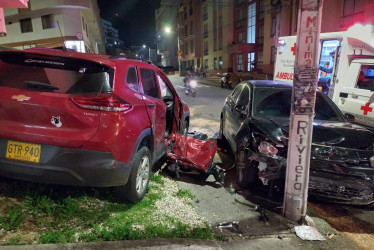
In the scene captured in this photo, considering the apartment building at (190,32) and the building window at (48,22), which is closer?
the building window at (48,22)

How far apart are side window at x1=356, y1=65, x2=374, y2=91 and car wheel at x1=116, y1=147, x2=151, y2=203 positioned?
5767 mm

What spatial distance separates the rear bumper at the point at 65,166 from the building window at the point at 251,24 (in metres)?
30.5

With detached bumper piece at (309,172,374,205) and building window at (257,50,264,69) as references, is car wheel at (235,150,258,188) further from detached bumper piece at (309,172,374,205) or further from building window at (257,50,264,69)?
building window at (257,50,264,69)

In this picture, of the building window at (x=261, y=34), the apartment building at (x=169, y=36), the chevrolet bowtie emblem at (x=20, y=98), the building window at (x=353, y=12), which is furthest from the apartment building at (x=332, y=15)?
the apartment building at (x=169, y=36)

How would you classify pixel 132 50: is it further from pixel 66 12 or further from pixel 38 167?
pixel 38 167

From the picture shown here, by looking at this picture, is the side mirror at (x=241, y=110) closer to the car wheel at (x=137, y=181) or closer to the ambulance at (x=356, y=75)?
the car wheel at (x=137, y=181)

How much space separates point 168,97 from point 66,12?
23.2 metres

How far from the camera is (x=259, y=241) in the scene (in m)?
3.16

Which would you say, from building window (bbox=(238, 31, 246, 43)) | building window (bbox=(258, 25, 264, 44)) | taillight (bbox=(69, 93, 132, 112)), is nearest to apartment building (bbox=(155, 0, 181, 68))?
building window (bbox=(238, 31, 246, 43))

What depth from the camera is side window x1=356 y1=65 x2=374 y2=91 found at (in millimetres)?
6891

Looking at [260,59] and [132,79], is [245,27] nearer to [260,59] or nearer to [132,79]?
[260,59]

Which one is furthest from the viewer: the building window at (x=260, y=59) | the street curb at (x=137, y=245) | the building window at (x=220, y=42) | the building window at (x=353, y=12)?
the building window at (x=220, y=42)

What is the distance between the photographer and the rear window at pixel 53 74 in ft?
9.92

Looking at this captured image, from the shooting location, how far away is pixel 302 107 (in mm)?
3219
